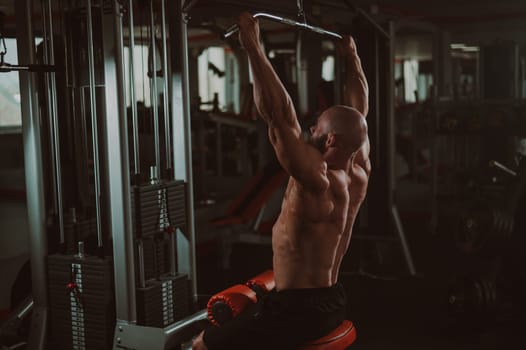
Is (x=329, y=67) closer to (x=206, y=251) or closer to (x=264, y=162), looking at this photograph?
(x=264, y=162)

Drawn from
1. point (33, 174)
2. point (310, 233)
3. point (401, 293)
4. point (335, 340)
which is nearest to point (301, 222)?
point (310, 233)

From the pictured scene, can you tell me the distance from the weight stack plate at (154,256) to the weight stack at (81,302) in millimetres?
163

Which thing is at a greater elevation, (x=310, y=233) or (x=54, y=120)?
(x=54, y=120)

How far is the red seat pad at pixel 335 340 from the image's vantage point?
6.24 feet

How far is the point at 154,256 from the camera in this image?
2639 millimetres

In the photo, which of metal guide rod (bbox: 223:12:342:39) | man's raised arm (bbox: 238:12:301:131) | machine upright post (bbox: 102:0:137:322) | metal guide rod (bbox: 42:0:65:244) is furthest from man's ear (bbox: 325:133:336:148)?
metal guide rod (bbox: 42:0:65:244)

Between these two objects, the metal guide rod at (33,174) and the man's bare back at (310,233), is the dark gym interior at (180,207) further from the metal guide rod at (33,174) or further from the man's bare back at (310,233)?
the man's bare back at (310,233)

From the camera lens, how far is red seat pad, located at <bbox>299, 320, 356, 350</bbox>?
1.90 metres

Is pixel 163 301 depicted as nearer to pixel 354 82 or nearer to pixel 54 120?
pixel 54 120

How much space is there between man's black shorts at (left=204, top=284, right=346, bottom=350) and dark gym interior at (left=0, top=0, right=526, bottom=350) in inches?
3.2

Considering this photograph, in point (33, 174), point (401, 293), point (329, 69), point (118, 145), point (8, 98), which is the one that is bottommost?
point (401, 293)

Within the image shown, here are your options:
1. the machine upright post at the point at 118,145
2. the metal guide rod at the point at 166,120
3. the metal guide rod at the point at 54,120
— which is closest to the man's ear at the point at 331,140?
the machine upright post at the point at 118,145

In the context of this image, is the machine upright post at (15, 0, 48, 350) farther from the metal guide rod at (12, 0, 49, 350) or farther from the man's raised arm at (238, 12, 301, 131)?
the man's raised arm at (238, 12, 301, 131)

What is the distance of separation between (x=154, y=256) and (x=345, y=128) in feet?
3.68
